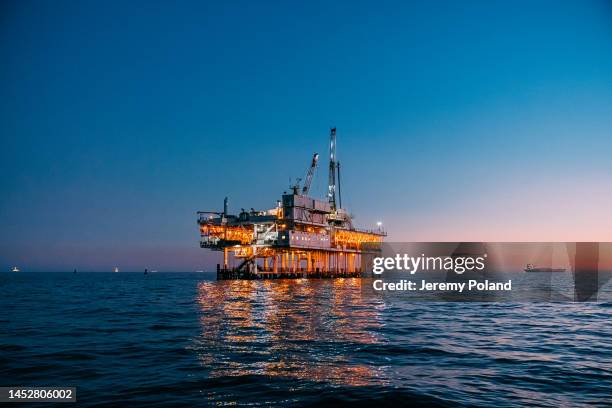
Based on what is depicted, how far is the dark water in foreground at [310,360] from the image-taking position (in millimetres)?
14094

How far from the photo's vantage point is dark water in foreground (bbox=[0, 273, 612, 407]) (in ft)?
46.2

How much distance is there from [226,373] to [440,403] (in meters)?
7.12

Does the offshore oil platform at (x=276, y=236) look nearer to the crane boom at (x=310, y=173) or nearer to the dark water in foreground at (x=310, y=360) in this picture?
the crane boom at (x=310, y=173)

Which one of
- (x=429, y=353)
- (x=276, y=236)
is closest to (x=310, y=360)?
(x=429, y=353)

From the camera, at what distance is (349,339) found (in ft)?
80.1

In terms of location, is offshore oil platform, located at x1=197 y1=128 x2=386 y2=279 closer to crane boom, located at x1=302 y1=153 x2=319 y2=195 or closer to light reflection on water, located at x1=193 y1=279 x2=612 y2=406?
crane boom, located at x1=302 y1=153 x2=319 y2=195

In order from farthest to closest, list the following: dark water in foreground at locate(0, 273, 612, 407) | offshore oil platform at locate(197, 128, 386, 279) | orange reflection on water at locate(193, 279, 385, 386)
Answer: offshore oil platform at locate(197, 128, 386, 279) → orange reflection on water at locate(193, 279, 385, 386) → dark water in foreground at locate(0, 273, 612, 407)

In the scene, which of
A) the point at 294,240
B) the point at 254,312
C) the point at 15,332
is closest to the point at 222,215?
the point at 294,240

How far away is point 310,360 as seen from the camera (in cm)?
1894

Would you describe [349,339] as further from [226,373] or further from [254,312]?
[254,312]

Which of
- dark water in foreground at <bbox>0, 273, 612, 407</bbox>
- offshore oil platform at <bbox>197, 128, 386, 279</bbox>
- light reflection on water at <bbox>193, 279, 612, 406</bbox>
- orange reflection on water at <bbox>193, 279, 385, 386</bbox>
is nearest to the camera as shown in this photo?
dark water in foreground at <bbox>0, 273, 612, 407</bbox>

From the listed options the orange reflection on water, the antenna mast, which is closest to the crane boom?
the antenna mast

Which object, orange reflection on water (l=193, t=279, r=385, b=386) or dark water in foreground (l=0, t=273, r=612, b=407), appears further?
orange reflection on water (l=193, t=279, r=385, b=386)

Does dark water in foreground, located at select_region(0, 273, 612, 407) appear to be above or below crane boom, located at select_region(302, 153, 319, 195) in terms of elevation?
below
